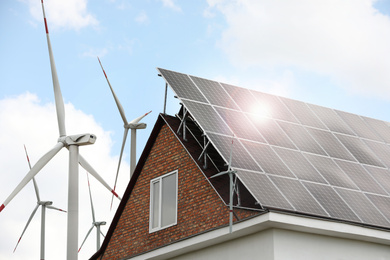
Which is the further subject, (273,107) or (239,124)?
(273,107)

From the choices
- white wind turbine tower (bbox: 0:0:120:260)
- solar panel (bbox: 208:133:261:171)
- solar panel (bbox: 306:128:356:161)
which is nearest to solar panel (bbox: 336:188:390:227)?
solar panel (bbox: 306:128:356:161)

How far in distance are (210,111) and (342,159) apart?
16.9ft

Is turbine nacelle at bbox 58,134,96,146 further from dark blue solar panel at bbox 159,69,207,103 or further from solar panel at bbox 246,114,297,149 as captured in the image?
solar panel at bbox 246,114,297,149

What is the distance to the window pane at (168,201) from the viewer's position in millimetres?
26641

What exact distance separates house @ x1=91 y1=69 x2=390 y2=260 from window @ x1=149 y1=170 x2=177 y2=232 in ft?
0.13

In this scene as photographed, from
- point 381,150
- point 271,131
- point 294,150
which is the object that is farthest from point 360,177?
point 381,150

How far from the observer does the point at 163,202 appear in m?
27.2

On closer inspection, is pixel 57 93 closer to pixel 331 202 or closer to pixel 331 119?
pixel 331 119

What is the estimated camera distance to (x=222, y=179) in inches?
980

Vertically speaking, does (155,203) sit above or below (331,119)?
below

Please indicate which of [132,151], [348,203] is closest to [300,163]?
[348,203]

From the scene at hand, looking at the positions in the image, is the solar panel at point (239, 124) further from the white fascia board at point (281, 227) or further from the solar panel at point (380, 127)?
the solar panel at point (380, 127)

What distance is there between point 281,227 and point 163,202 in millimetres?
5957

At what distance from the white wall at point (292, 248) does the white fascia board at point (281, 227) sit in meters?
0.19
